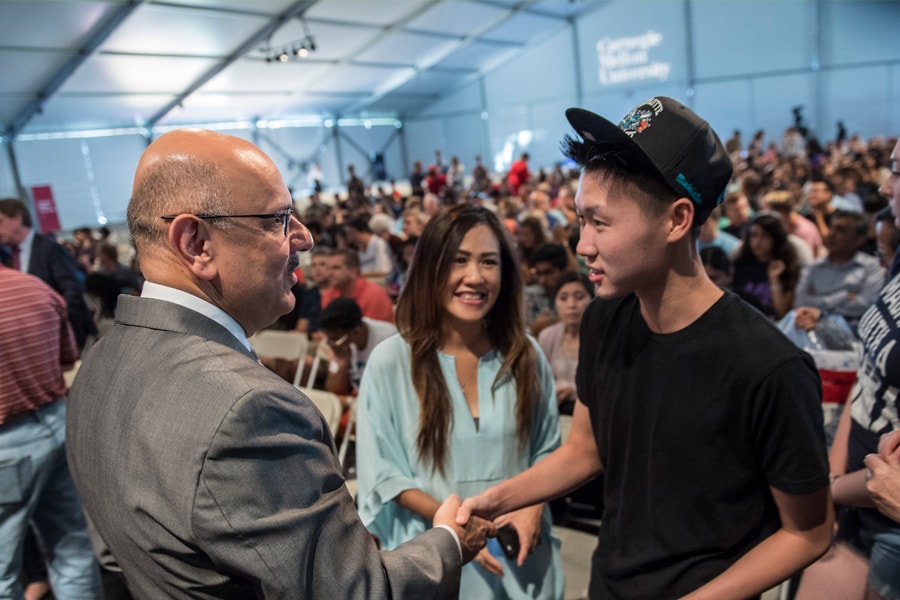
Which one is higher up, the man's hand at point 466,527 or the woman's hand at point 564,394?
the man's hand at point 466,527

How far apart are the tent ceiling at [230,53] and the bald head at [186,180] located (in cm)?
1180

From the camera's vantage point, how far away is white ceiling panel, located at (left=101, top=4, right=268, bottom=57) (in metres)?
11.3

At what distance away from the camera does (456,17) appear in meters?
16.8

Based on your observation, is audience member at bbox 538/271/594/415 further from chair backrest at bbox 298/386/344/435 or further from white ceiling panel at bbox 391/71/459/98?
white ceiling panel at bbox 391/71/459/98

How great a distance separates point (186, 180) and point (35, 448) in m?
2.25

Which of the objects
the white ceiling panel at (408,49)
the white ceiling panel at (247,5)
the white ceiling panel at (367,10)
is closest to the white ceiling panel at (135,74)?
the white ceiling panel at (247,5)

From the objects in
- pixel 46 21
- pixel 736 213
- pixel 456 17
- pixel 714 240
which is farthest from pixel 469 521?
pixel 456 17

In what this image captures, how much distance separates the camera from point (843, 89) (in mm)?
16750

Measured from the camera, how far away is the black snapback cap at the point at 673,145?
115 cm

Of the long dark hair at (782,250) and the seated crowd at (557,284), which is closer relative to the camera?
the seated crowd at (557,284)

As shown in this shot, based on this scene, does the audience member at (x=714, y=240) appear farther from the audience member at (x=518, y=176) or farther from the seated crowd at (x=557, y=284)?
the audience member at (x=518, y=176)

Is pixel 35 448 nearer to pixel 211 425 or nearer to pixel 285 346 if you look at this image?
pixel 285 346

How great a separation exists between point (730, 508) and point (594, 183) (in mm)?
732

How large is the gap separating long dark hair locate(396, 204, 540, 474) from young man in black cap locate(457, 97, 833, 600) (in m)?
0.58
